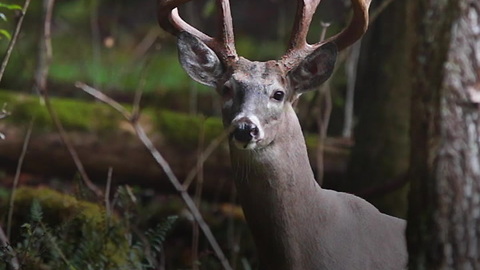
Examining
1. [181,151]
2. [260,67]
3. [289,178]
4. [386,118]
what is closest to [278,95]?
[260,67]

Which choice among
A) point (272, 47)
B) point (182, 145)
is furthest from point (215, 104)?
point (182, 145)

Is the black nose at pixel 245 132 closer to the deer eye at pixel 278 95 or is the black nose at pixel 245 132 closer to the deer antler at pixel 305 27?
the deer eye at pixel 278 95

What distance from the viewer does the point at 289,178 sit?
6.43m

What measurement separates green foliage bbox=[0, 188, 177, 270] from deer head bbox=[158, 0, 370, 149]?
1074mm

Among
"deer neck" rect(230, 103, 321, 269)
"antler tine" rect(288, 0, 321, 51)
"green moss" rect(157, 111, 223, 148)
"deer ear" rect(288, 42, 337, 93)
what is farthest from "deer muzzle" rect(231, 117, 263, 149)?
"green moss" rect(157, 111, 223, 148)

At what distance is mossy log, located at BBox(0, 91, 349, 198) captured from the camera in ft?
32.7

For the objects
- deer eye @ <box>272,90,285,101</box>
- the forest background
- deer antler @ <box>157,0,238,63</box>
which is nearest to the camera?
the forest background

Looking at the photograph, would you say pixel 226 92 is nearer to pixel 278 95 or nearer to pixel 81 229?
pixel 278 95

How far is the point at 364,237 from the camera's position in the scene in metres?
6.52

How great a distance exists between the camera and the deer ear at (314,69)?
668cm

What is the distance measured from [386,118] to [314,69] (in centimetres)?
302

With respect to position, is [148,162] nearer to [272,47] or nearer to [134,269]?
[134,269]

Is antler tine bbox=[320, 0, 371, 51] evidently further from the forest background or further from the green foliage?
the green foliage

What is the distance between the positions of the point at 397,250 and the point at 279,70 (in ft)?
4.02
